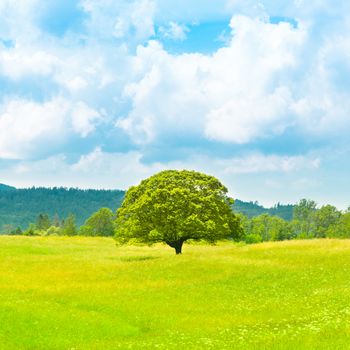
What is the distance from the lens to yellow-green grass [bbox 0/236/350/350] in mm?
24188

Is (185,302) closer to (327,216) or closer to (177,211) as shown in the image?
(177,211)

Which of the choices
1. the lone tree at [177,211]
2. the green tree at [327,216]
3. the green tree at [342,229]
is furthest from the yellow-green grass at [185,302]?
the green tree at [327,216]

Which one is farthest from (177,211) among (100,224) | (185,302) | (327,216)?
(327,216)

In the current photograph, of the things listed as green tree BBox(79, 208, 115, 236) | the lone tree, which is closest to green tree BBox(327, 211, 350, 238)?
green tree BBox(79, 208, 115, 236)

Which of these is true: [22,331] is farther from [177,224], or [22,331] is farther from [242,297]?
[177,224]

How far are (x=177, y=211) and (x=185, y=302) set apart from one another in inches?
983

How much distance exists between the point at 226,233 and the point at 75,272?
20623 millimetres

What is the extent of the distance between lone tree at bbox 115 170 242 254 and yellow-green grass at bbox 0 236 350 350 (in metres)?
5.72

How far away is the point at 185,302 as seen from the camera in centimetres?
3491

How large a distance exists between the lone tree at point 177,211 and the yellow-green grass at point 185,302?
572 centimetres

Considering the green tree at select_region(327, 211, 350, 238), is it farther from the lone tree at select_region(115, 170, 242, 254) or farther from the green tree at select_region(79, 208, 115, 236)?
the lone tree at select_region(115, 170, 242, 254)

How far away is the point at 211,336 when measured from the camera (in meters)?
25.0

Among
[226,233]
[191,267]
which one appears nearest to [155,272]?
[191,267]

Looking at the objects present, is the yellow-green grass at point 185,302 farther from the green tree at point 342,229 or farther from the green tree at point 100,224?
the green tree at point 100,224
